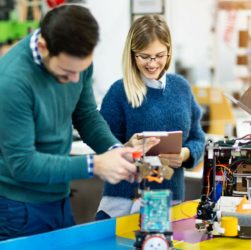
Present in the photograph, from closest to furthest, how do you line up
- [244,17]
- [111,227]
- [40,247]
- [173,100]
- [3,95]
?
1. [3,95]
2. [40,247]
3. [111,227]
4. [173,100]
5. [244,17]

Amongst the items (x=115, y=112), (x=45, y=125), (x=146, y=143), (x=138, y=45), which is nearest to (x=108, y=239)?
(x=146, y=143)

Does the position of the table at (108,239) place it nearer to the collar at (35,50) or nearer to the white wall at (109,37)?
the collar at (35,50)

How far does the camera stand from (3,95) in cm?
195

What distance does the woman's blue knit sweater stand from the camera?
2801 millimetres

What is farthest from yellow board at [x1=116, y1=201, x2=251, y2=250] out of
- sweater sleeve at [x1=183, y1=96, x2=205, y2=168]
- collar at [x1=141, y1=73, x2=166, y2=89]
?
collar at [x1=141, y1=73, x2=166, y2=89]

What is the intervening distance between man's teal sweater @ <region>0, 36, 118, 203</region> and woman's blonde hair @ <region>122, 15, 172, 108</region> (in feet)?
1.68

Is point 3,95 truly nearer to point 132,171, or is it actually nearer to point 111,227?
point 132,171

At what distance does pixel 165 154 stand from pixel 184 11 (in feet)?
23.5

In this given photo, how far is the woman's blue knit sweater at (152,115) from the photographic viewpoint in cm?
280

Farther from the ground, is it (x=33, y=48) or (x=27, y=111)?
(x=33, y=48)

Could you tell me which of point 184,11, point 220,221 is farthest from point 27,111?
point 184,11

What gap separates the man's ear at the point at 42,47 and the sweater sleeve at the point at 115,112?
841 millimetres

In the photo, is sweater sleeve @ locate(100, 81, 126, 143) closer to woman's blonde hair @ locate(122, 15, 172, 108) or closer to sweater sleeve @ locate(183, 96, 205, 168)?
woman's blonde hair @ locate(122, 15, 172, 108)

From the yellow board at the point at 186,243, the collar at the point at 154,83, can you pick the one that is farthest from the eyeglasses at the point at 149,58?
the yellow board at the point at 186,243
